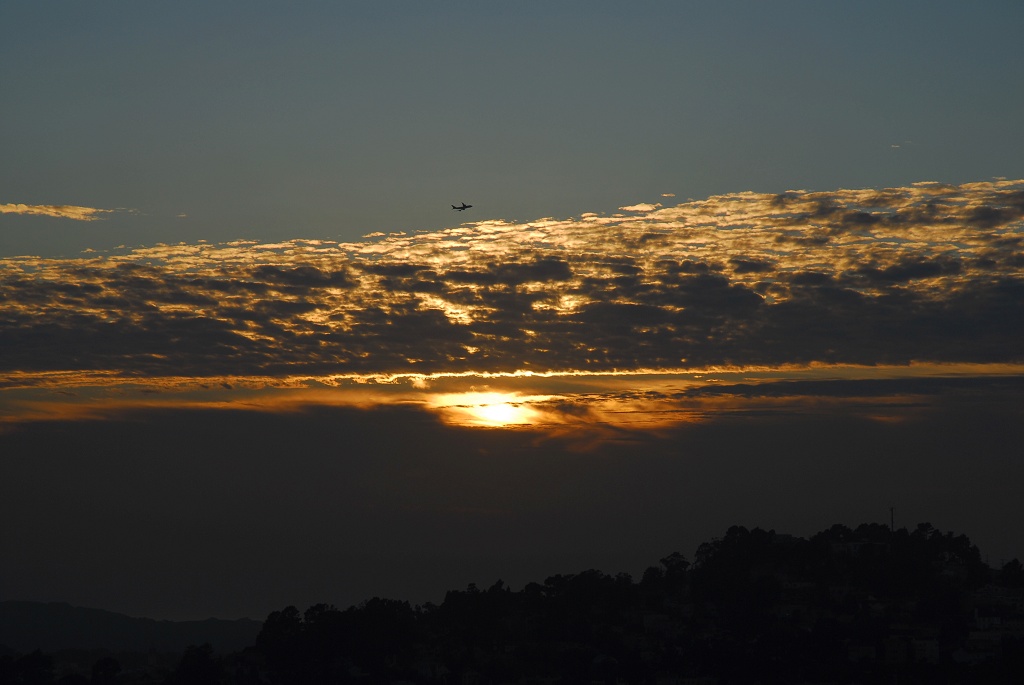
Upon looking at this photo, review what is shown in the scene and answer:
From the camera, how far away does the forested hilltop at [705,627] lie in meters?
147

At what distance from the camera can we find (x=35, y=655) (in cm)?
18088

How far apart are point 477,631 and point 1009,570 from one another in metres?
82.1

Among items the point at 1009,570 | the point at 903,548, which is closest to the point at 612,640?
the point at 903,548

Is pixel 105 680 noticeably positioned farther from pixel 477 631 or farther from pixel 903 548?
pixel 903 548

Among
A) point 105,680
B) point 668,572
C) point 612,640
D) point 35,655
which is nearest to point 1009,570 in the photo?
point 668,572

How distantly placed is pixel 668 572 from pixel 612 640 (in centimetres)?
3231

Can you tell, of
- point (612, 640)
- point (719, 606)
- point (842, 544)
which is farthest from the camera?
point (842, 544)

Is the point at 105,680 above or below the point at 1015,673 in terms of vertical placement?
below

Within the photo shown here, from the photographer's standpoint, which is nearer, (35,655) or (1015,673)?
(1015,673)

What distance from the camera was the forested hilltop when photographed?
14675 cm

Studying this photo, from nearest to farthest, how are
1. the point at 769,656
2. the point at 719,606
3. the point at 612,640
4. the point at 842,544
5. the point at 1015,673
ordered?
1. the point at 1015,673
2. the point at 769,656
3. the point at 612,640
4. the point at 719,606
5. the point at 842,544

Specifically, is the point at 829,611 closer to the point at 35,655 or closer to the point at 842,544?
the point at 842,544

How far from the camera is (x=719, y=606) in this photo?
573 feet

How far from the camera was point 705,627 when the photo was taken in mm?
167875
